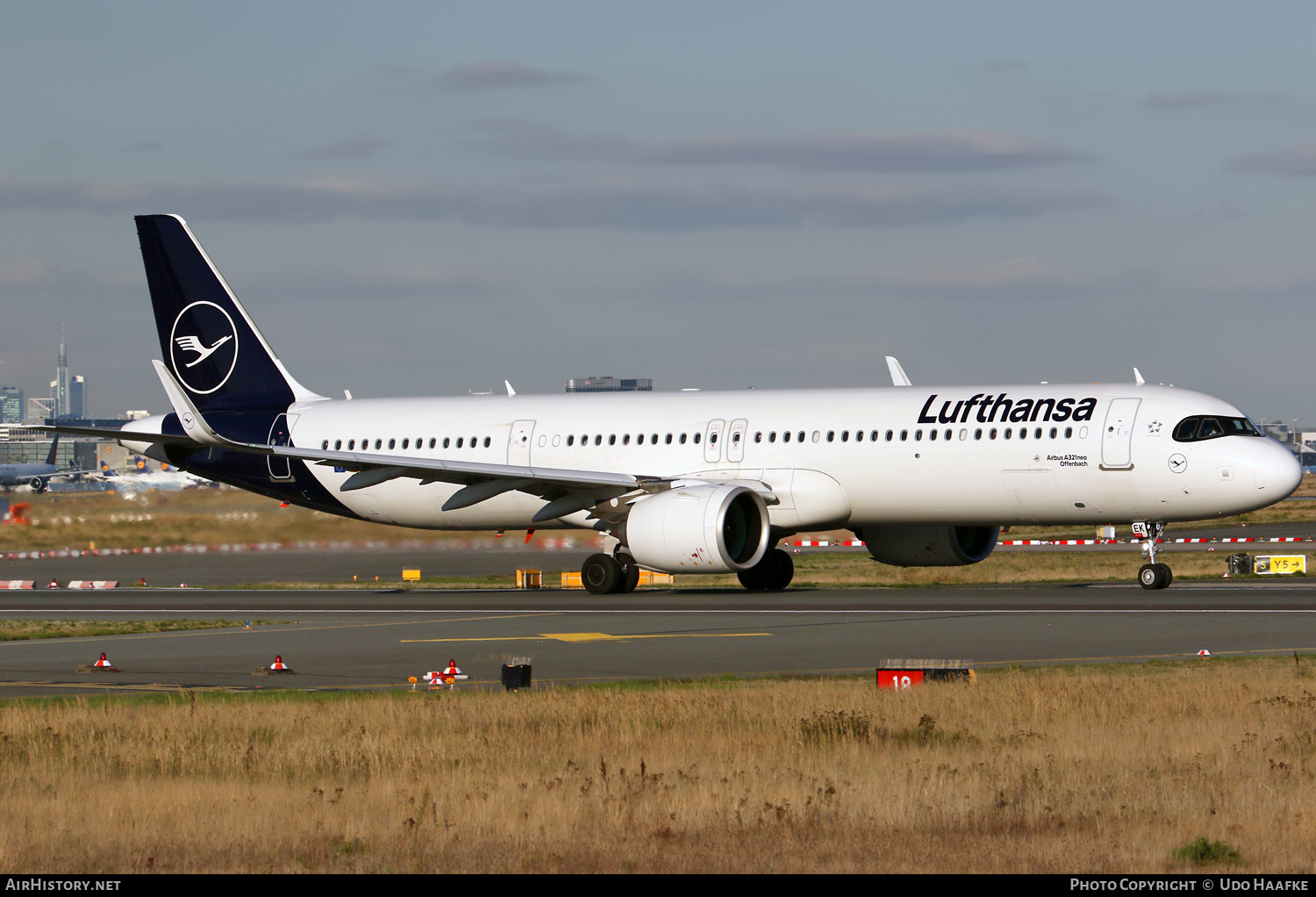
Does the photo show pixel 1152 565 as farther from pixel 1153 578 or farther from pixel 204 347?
pixel 204 347

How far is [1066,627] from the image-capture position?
81.5 feet

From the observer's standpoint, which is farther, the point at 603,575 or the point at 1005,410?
the point at 603,575

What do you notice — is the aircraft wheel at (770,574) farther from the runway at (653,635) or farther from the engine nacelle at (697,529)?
the engine nacelle at (697,529)

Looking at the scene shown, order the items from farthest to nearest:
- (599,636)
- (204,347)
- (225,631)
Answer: (204,347) < (225,631) < (599,636)

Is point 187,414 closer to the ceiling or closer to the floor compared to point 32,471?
closer to the floor

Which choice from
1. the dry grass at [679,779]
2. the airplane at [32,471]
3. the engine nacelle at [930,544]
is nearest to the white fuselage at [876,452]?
the engine nacelle at [930,544]

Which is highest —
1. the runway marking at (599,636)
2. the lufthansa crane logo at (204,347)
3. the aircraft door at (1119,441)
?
the lufthansa crane logo at (204,347)

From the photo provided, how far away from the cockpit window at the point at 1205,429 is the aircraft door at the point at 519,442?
48.2 feet

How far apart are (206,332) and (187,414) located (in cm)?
383

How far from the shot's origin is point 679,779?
12.3 m

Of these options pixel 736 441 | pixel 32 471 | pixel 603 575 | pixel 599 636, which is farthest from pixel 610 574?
pixel 32 471

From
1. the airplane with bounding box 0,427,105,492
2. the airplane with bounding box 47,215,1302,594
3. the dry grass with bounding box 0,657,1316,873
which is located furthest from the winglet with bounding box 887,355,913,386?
the airplane with bounding box 0,427,105,492

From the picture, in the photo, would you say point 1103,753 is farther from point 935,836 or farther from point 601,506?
point 601,506

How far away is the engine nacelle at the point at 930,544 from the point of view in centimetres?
3712
